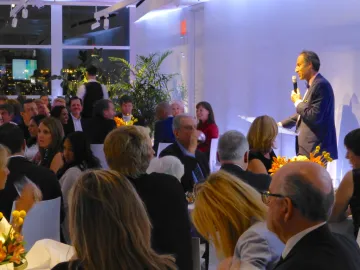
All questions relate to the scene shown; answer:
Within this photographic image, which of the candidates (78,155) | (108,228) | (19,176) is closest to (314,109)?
(78,155)

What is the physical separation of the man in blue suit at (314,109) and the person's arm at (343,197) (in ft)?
8.21

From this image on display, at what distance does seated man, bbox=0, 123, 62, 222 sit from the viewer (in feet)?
16.1

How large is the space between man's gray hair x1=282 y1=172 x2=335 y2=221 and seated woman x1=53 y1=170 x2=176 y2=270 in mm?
475

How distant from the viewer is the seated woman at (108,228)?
7.24 feet

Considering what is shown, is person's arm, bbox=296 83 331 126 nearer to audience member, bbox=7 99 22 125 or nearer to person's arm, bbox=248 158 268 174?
person's arm, bbox=248 158 268 174

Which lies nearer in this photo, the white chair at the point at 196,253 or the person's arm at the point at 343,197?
the white chair at the point at 196,253

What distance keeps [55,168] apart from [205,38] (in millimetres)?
7885

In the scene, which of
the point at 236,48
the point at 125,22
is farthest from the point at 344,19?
the point at 125,22

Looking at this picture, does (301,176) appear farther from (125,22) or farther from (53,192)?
(125,22)

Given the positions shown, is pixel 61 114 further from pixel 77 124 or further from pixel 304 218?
pixel 304 218

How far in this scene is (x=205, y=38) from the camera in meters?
13.8

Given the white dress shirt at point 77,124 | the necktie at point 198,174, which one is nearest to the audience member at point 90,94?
the white dress shirt at point 77,124

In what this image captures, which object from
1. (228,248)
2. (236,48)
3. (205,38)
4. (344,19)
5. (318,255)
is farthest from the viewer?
(205,38)

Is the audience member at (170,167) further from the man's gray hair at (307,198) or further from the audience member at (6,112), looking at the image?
the audience member at (6,112)
